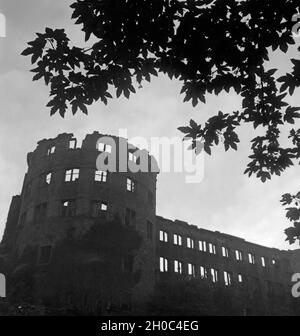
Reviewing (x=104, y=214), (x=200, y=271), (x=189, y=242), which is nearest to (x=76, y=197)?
(x=104, y=214)

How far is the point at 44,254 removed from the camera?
27984 millimetres

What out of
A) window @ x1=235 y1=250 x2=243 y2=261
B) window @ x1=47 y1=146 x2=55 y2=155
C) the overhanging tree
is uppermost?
window @ x1=47 y1=146 x2=55 y2=155

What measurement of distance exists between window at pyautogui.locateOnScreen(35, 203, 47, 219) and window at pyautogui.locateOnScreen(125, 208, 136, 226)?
6.52 meters

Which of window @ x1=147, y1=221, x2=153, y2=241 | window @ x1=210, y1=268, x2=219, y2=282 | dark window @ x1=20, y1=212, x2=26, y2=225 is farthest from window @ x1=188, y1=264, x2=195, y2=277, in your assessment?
dark window @ x1=20, y1=212, x2=26, y2=225

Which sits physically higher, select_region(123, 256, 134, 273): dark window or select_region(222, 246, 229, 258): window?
select_region(222, 246, 229, 258): window

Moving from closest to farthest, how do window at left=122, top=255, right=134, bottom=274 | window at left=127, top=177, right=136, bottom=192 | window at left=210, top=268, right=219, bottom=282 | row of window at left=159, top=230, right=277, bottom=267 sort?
1. window at left=122, top=255, right=134, bottom=274
2. window at left=127, top=177, right=136, bottom=192
3. row of window at left=159, top=230, right=277, bottom=267
4. window at left=210, top=268, right=219, bottom=282

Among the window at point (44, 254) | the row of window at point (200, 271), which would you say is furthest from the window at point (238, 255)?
the window at point (44, 254)

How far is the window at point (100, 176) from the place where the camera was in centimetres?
3094

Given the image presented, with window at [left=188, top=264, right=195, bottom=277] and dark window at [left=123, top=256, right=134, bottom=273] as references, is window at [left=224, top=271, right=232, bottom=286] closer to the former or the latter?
window at [left=188, top=264, right=195, bottom=277]

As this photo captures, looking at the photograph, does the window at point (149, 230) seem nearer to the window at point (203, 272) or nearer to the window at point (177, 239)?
the window at point (177, 239)

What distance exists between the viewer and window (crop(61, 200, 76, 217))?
2920 centimetres
